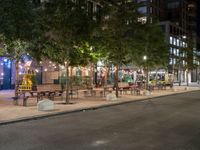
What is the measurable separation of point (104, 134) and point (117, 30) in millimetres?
17365

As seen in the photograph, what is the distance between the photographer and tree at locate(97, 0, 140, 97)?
2658 cm

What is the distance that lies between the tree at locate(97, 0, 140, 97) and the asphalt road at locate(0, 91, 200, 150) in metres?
12.3

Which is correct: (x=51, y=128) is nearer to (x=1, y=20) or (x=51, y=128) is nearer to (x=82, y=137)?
(x=82, y=137)

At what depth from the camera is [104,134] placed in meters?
10.8

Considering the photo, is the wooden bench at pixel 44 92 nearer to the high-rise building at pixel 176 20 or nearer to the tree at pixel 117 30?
the tree at pixel 117 30

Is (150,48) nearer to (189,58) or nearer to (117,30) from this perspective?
(117,30)

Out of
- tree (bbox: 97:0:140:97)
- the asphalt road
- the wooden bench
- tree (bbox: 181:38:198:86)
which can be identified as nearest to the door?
the wooden bench

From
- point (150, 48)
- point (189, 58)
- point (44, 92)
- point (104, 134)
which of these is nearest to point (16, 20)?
point (104, 134)

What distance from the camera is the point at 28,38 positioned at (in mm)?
14672

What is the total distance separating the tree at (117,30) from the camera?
26578 mm

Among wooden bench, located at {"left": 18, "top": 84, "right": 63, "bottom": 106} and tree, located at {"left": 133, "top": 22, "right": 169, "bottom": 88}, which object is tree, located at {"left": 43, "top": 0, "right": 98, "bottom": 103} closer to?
wooden bench, located at {"left": 18, "top": 84, "right": 63, "bottom": 106}

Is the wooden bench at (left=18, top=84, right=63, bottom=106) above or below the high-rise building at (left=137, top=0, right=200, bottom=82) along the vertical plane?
below

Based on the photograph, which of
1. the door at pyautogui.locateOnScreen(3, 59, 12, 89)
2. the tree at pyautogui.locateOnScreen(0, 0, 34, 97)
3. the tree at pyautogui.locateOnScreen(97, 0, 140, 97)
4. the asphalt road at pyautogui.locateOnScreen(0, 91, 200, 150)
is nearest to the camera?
the asphalt road at pyautogui.locateOnScreen(0, 91, 200, 150)

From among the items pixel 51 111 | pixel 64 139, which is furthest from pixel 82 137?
pixel 51 111
